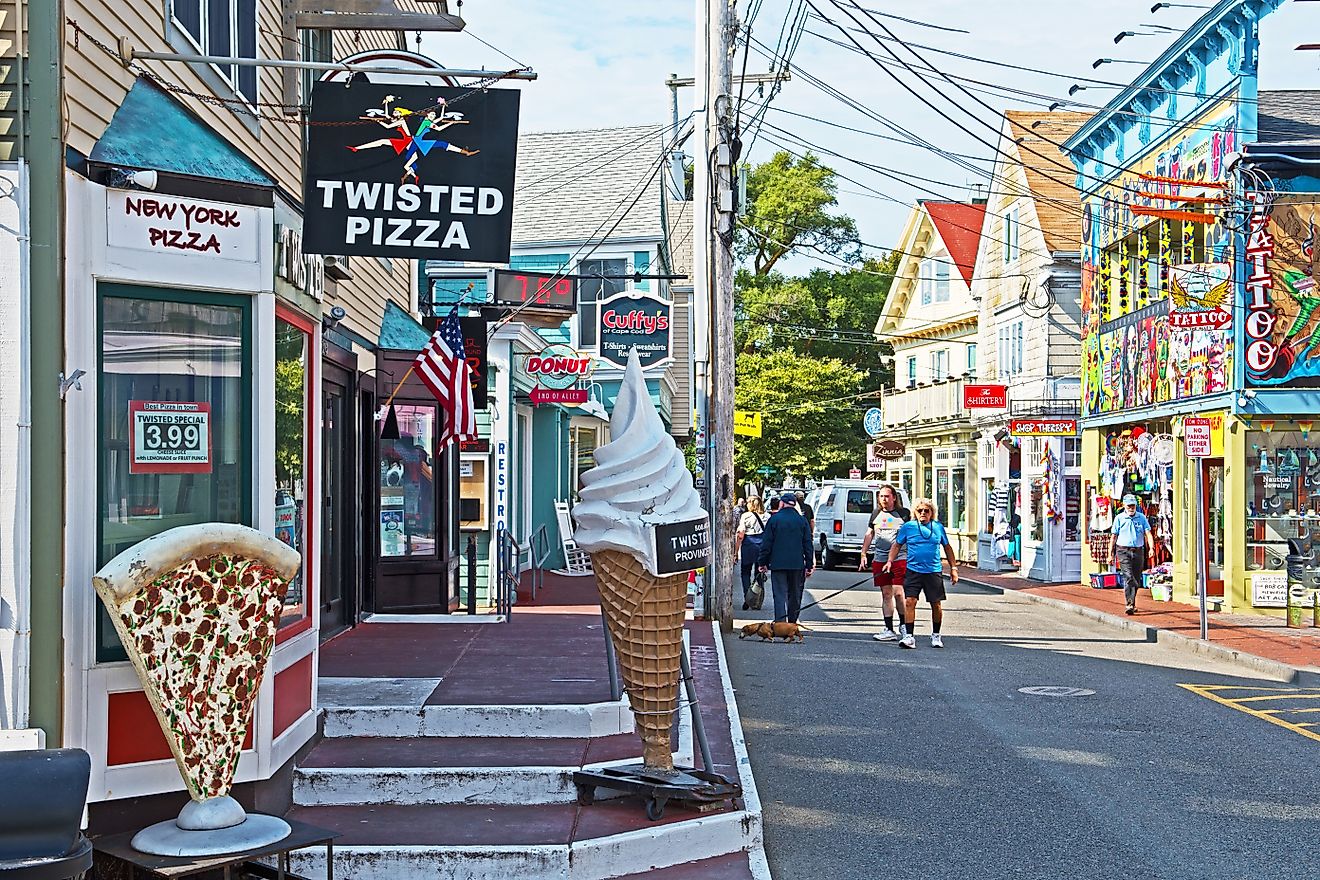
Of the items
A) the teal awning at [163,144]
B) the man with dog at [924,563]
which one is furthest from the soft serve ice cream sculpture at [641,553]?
the man with dog at [924,563]

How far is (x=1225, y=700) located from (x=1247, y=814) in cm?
479

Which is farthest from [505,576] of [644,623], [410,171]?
[644,623]

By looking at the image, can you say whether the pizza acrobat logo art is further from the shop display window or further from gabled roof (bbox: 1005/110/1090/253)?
gabled roof (bbox: 1005/110/1090/253)

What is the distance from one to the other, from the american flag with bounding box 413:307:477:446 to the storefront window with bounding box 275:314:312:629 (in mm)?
4861

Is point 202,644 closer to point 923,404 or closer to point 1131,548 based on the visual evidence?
point 1131,548

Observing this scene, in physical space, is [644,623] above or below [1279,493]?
below

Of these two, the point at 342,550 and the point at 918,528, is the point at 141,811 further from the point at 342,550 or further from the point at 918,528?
the point at 918,528

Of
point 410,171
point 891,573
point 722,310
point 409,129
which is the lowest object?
point 891,573

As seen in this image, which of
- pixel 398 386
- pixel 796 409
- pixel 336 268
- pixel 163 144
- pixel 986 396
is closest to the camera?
pixel 163 144

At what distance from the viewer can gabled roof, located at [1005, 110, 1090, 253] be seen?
31703 millimetres

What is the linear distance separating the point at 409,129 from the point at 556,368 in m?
13.7

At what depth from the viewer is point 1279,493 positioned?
2100cm

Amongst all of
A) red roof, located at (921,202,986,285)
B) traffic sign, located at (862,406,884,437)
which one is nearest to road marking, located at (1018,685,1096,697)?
red roof, located at (921,202,986,285)

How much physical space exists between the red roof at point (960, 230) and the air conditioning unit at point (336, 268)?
99.2 feet
